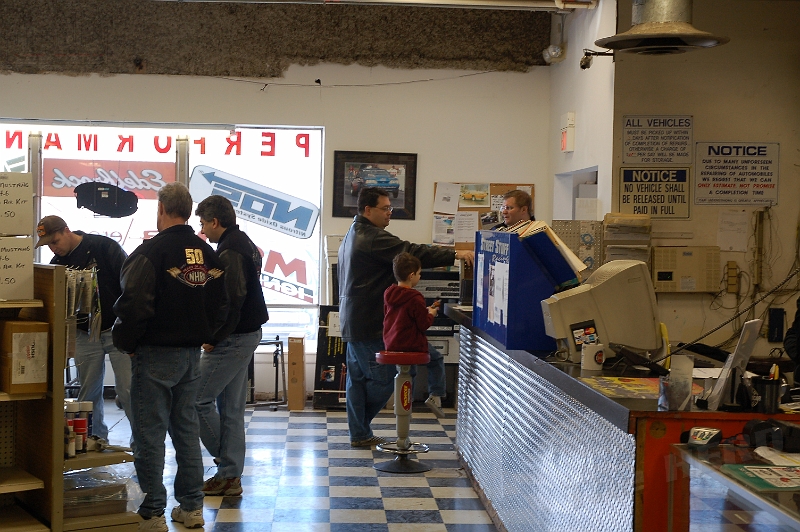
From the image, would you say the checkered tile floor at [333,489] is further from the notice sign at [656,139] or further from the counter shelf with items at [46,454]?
the notice sign at [656,139]

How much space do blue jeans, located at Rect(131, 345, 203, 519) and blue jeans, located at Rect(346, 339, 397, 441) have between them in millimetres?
1844

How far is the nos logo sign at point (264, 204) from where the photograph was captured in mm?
8117

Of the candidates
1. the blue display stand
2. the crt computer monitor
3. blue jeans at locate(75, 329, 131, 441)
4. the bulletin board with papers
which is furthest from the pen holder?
the bulletin board with papers

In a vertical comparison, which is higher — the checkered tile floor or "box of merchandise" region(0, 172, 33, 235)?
"box of merchandise" region(0, 172, 33, 235)

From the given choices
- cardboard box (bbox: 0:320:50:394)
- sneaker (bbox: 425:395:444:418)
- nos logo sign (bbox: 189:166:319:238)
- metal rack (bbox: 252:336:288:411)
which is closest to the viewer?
cardboard box (bbox: 0:320:50:394)

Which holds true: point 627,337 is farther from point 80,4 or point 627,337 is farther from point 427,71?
point 80,4

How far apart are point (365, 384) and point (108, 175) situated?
3484 millimetres

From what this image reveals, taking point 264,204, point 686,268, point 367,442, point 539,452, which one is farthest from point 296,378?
point 539,452

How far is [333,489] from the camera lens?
202 inches

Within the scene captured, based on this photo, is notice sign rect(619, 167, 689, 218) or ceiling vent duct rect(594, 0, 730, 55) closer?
ceiling vent duct rect(594, 0, 730, 55)

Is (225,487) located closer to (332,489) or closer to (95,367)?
(332,489)

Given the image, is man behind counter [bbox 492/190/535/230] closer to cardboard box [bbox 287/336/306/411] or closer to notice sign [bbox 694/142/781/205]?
notice sign [bbox 694/142/781/205]

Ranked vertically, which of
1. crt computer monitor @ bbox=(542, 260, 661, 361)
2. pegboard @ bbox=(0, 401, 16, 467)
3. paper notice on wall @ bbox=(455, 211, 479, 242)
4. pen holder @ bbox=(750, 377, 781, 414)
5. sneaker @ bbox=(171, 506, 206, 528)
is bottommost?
sneaker @ bbox=(171, 506, 206, 528)

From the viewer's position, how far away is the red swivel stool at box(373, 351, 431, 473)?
5441 mm
